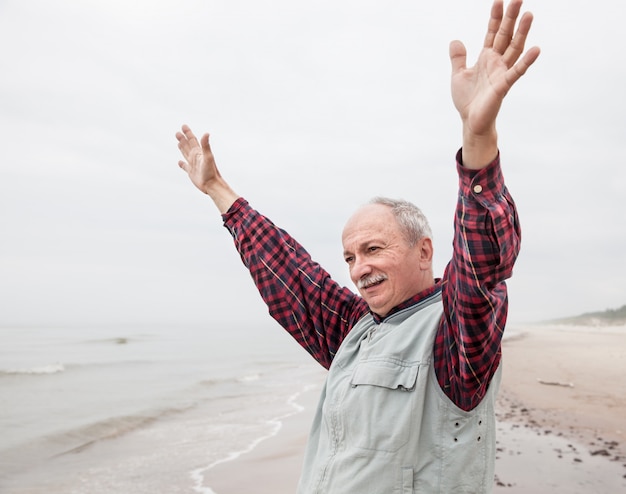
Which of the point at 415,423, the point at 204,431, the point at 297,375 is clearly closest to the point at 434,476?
the point at 415,423

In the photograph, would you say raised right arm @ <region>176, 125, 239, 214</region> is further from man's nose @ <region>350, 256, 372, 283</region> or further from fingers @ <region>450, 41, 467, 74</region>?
fingers @ <region>450, 41, 467, 74</region>

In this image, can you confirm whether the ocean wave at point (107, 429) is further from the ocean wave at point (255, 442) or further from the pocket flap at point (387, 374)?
the pocket flap at point (387, 374)

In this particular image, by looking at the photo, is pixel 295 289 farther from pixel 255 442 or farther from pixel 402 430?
pixel 255 442

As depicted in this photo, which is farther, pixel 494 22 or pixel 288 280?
pixel 288 280

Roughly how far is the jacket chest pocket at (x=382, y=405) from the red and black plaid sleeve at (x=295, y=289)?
537 millimetres

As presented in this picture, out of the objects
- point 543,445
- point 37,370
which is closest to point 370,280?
point 543,445

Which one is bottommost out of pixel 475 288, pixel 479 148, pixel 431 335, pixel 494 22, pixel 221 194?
pixel 431 335

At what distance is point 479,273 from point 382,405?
1.74ft

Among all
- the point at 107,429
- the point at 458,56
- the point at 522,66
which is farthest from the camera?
the point at 107,429

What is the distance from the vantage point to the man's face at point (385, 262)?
200 cm

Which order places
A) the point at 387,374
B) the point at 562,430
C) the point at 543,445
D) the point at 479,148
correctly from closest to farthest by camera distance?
the point at 479,148 < the point at 387,374 < the point at 543,445 < the point at 562,430

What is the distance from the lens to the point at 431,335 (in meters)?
1.80

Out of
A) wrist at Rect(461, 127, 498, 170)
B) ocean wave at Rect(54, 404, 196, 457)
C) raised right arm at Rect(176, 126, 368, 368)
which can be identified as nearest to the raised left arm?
wrist at Rect(461, 127, 498, 170)

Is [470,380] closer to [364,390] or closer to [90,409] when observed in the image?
[364,390]
